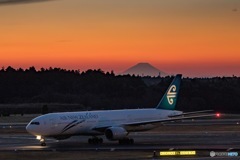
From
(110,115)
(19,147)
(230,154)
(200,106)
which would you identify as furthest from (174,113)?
(200,106)

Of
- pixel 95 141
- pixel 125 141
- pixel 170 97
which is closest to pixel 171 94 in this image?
pixel 170 97

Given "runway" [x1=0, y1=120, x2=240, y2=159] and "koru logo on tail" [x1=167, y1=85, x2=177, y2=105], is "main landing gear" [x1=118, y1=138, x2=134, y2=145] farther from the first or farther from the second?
"koru logo on tail" [x1=167, y1=85, x2=177, y2=105]

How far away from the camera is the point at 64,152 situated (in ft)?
182

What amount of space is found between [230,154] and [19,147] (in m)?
20.7

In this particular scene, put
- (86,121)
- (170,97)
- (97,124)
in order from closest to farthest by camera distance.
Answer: (86,121) → (97,124) → (170,97)

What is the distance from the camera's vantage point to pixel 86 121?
224ft

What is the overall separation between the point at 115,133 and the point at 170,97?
10540 mm

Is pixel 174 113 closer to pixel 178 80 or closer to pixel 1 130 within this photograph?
pixel 178 80

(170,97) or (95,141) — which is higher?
(170,97)

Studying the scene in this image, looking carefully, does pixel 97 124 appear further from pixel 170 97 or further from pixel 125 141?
pixel 170 97

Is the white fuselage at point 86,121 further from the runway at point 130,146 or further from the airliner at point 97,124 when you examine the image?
the runway at point 130,146

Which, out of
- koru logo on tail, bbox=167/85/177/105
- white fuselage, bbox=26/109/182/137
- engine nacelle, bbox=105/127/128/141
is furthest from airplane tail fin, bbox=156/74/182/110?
engine nacelle, bbox=105/127/128/141

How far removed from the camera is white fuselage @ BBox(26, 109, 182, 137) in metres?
66.2

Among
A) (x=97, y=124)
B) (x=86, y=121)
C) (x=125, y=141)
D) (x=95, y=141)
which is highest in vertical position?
(x=86, y=121)
